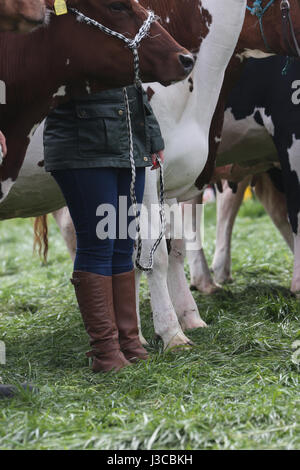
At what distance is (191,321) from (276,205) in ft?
6.91

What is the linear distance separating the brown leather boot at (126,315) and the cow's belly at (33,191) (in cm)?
88

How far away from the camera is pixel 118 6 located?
3613mm

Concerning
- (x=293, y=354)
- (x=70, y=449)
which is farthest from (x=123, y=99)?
(x=70, y=449)

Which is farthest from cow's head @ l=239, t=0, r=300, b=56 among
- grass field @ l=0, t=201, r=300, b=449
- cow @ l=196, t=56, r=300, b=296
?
grass field @ l=0, t=201, r=300, b=449

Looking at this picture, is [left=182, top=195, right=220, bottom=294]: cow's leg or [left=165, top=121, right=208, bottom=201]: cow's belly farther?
[left=182, top=195, right=220, bottom=294]: cow's leg

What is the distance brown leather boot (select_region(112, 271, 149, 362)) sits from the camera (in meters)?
4.11

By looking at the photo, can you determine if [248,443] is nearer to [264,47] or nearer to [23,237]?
[264,47]

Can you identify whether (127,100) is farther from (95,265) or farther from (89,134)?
(95,265)

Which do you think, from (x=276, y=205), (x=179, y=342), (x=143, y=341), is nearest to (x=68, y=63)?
(x=179, y=342)

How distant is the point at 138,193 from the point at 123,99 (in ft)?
1.51

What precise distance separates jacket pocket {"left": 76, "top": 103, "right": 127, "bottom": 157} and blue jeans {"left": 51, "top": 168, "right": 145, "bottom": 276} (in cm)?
9

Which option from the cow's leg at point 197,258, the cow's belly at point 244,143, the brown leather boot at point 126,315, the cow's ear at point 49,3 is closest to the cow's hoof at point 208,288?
the cow's leg at point 197,258

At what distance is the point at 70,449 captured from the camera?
288 cm
